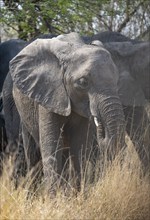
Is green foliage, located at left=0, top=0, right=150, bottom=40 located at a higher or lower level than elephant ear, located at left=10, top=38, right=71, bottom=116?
lower

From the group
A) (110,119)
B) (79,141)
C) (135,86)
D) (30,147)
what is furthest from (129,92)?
(110,119)

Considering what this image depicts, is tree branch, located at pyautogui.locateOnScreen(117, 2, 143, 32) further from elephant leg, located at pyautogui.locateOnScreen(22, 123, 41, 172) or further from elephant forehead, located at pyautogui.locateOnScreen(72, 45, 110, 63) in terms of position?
elephant forehead, located at pyautogui.locateOnScreen(72, 45, 110, 63)

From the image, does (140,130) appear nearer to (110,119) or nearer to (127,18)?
(110,119)

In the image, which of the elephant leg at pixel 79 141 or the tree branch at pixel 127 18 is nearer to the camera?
the elephant leg at pixel 79 141

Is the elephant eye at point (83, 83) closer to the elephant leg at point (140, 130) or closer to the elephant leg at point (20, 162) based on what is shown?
the elephant leg at point (140, 130)

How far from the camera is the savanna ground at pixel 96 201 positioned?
464 centimetres

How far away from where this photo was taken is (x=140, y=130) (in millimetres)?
6180

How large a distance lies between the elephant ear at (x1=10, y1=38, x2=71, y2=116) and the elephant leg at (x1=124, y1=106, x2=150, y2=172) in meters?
0.90

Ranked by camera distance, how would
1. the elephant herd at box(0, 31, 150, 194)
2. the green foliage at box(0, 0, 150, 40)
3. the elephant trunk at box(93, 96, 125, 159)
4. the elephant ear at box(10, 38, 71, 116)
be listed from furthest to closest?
the green foliage at box(0, 0, 150, 40) < the elephant ear at box(10, 38, 71, 116) < the elephant herd at box(0, 31, 150, 194) < the elephant trunk at box(93, 96, 125, 159)

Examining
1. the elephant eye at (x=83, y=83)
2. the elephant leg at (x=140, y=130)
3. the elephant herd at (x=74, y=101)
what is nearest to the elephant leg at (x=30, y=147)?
the elephant herd at (x=74, y=101)

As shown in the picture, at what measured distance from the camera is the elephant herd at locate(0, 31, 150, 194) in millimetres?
4883

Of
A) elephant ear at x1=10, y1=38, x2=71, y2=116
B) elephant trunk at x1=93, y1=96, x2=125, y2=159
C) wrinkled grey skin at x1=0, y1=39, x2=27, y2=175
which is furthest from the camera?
wrinkled grey skin at x1=0, y1=39, x2=27, y2=175

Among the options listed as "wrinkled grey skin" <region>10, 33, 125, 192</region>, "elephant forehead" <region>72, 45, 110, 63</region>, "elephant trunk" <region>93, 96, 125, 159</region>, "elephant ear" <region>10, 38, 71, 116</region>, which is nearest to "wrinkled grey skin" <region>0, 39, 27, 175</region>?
"wrinkled grey skin" <region>10, 33, 125, 192</region>

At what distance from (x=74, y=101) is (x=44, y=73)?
1.40 feet
